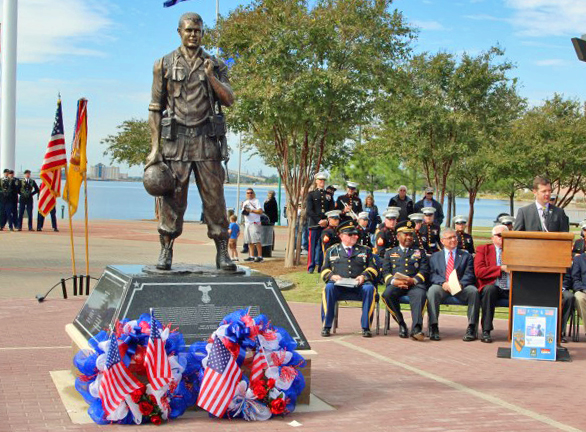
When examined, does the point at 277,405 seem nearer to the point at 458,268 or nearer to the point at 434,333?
the point at 434,333

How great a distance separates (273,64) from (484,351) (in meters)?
10.3

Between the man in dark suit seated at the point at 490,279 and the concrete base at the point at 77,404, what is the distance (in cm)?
430

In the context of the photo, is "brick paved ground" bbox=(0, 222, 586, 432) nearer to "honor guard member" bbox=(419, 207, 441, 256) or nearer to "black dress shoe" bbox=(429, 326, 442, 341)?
"black dress shoe" bbox=(429, 326, 442, 341)

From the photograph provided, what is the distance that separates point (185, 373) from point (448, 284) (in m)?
5.41

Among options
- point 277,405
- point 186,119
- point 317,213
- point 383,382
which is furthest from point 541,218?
point 317,213

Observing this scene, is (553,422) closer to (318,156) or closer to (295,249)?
(295,249)

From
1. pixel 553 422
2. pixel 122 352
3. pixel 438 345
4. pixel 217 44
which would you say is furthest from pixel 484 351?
pixel 217 44

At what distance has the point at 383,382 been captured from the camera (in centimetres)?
847

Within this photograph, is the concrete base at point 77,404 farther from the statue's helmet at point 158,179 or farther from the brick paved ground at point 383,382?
the statue's helmet at point 158,179

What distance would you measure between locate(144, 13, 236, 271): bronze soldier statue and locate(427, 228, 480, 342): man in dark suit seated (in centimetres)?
402

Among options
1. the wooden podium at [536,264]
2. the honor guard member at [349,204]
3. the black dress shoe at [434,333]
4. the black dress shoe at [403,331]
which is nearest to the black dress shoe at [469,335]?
the black dress shoe at [434,333]

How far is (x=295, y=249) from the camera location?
20328 millimetres

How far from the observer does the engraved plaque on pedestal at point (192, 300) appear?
758 centimetres

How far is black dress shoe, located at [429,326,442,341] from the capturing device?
11258 mm
